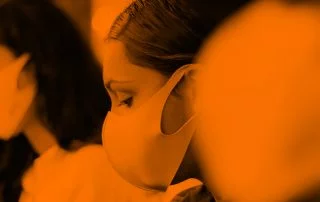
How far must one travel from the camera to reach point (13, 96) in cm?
125

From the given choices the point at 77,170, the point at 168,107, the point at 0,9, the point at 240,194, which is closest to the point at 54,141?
the point at 77,170

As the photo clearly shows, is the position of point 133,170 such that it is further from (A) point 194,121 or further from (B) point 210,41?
(B) point 210,41

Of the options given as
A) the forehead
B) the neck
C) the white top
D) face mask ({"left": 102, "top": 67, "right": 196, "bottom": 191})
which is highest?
the forehead

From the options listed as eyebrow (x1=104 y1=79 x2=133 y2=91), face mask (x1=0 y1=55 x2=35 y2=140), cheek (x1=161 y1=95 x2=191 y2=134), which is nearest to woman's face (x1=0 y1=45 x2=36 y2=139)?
face mask (x1=0 y1=55 x2=35 y2=140)

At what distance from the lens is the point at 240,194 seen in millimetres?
821

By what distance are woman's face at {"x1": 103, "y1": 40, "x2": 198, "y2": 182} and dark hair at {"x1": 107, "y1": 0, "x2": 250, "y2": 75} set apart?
2 cm

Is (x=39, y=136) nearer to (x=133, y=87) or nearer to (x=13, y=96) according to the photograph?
(x=13, y=96)

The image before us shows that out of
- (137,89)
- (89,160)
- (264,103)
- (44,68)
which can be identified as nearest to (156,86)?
(137,89)

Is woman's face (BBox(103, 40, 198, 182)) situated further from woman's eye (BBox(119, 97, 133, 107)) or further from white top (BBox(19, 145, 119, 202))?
white top (BBox(19, 145, 119, 202))

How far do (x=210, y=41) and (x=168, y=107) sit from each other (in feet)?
0.42

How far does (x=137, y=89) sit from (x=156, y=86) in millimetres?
40

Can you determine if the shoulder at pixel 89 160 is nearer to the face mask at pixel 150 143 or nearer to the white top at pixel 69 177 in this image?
the white top at pixel 69 177

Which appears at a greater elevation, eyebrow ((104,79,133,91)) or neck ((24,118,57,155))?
eyebrow ((104,79,133,91))

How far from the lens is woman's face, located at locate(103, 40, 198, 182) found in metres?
0.88
